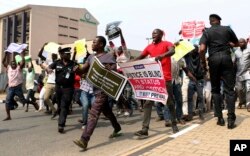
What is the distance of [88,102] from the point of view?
307 inches

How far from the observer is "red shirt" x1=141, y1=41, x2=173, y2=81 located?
6293 mm

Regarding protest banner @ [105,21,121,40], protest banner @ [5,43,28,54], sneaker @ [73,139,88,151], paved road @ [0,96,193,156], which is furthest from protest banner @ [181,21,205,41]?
sneaker @ [73,139,88,151]

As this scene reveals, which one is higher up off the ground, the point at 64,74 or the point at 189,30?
the point at 189,30

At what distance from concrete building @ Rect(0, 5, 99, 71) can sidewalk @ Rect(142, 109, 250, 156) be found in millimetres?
51056

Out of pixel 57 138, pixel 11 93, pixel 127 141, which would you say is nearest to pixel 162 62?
pixel 127 141

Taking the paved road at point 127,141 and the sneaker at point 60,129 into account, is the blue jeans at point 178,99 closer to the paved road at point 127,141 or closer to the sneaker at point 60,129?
the paved road at point 127,141

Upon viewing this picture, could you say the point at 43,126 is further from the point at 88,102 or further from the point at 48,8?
the point at 48,8

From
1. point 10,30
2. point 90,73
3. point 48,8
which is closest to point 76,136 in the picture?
point 90,73

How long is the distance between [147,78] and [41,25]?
53.0 m

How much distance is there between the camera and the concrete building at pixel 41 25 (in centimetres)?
5588

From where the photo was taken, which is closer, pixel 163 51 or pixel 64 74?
pixel 163 51

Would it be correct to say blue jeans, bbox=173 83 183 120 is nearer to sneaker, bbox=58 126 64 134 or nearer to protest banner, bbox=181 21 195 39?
sneaker, bbox=58 126 64 134

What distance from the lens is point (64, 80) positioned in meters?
7.30

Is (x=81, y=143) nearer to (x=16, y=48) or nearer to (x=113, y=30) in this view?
(x=113, y=30)
